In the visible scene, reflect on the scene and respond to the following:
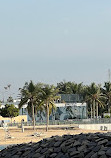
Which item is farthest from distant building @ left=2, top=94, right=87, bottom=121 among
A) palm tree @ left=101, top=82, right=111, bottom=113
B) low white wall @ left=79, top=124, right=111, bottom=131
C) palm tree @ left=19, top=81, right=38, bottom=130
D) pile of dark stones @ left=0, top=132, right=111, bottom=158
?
pile of dark stones @ left=0, top=132, right=111, bottom=158

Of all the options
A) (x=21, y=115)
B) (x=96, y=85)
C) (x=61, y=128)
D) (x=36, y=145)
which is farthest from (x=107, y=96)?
(x=36, y=145)

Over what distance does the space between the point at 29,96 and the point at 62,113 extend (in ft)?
98.1

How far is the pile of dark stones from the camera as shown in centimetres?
1115

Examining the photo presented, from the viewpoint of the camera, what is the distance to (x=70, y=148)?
1184 centimetres

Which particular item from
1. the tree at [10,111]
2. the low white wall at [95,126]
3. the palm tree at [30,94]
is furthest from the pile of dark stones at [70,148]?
the tree at [10,111]

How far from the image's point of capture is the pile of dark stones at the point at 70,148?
36.6 ft

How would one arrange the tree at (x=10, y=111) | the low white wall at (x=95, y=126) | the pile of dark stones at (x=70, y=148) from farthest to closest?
1. the tree at (x=10, y=111)
2. the low white wall at (x=95, y=126)
3. the pile of dark stones at (x=70, y=148)

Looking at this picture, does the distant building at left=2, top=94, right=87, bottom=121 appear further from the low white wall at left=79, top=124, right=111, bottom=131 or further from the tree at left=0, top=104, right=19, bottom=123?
the low white wall at left=79, top=124, right=111, bottom=131

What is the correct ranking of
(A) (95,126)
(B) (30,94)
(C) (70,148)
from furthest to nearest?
(A) (95,126) < (B) (30,94) < (C) (70,148)

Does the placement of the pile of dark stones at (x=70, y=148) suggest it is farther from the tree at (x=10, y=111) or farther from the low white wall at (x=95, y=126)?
the tree at (x=10, y=111)

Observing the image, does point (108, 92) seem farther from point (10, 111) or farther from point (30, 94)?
point (30, 94)

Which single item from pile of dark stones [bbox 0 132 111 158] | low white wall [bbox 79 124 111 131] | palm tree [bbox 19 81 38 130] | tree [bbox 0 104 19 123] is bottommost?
low white wall [bbox 79 124 111 131]

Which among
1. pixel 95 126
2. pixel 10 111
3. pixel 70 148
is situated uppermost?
pixel 10 111

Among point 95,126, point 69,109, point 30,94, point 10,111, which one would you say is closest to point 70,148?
point 30,94
